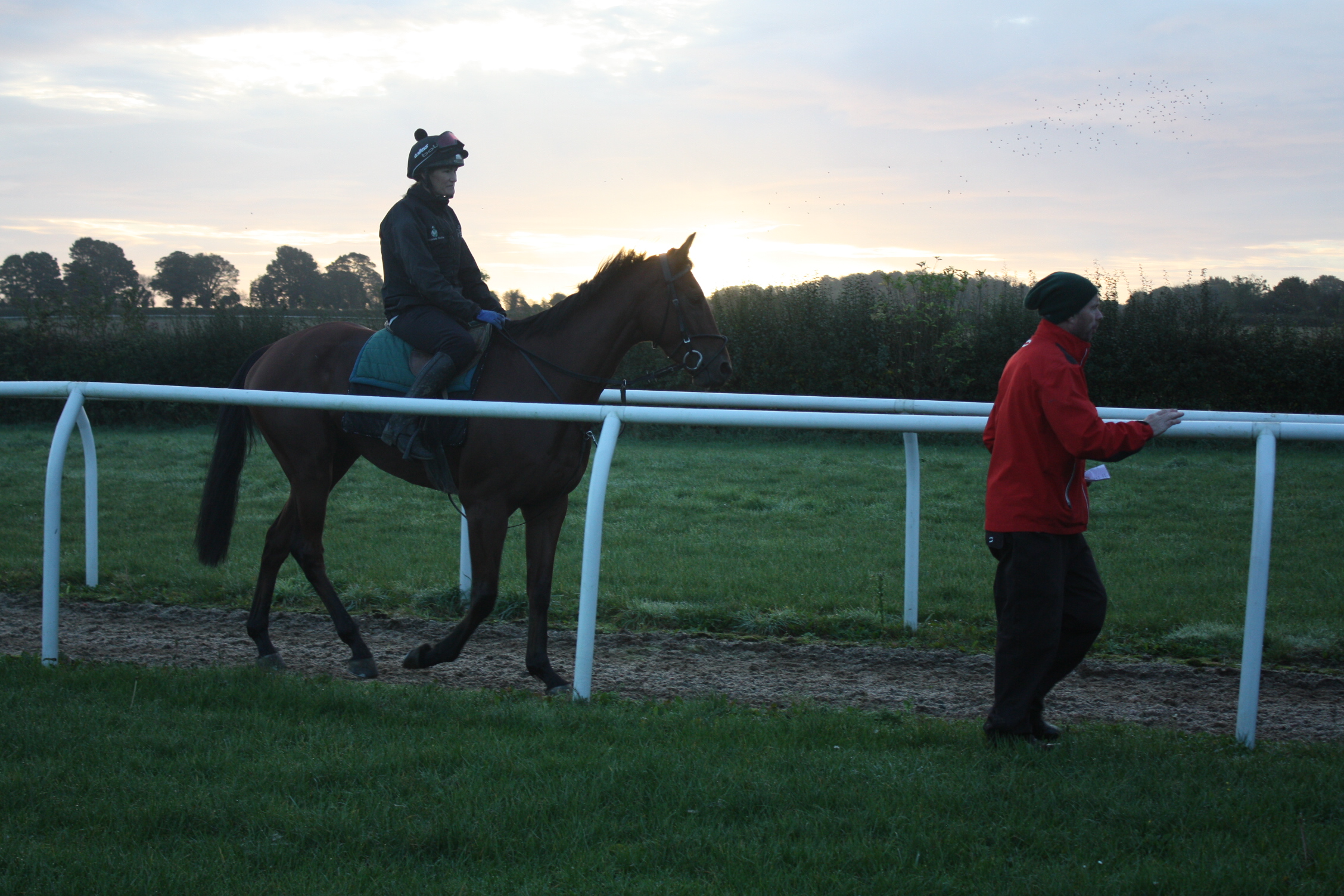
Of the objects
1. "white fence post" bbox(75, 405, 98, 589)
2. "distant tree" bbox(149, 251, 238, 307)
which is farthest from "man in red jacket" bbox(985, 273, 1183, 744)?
"distant tree" bbox(149, 251, 238, 307)

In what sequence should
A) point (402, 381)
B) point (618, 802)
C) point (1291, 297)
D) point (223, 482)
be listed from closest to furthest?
point (618, 802) → point (402, 381) → point (223, 482) → point (1291, 297)

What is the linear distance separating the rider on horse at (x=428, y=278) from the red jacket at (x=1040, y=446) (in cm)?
231

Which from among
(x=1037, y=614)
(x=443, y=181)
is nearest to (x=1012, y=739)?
(x=1037, y=614)

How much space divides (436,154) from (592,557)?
6.98 ft

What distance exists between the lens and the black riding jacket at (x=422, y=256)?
14.1 ft

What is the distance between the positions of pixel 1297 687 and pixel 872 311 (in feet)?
39.4

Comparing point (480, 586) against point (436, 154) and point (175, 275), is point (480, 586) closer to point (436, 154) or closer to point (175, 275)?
point (436, 154)

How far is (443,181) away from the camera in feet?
14.8

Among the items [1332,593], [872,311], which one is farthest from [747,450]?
[1332,593]

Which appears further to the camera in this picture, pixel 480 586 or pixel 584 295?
pixel 584 295

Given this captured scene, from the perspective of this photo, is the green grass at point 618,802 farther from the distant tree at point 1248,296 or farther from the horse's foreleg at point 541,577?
the distant tree at point 1248,296

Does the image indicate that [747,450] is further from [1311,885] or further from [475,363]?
[1311,885]

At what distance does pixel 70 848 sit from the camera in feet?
7.98

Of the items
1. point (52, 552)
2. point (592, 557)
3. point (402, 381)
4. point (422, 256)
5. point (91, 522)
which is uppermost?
point (422, 256)
